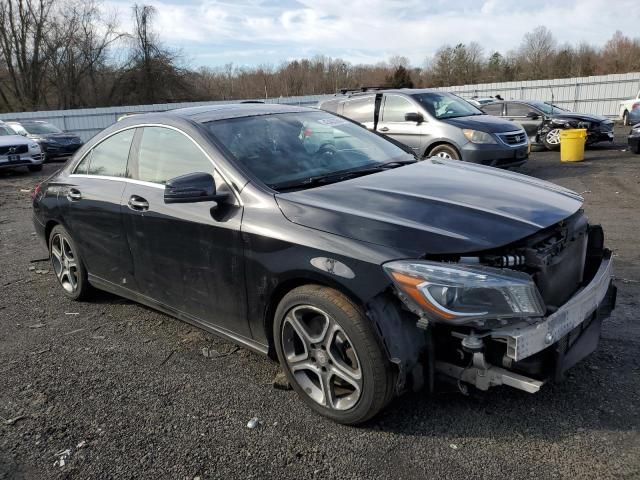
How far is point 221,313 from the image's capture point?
3.35m

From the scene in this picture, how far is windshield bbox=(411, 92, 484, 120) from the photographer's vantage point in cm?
1026

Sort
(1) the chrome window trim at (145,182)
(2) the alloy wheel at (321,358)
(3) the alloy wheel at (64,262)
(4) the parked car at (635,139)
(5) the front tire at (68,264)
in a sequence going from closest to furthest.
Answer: (2) the alloy wheel at (321,358), (1) the chrome window trim at (145,182), (5) the front tire at (68,264), (3) the alloy wheel at (64,262), (4) the parked car at (635,139)

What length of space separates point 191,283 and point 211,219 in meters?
0.51

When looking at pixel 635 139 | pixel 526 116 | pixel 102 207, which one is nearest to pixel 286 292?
pixel 102 207

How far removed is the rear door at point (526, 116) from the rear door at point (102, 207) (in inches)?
553

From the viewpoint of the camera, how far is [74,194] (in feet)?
14.8

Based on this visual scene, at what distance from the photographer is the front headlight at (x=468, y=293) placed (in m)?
2.40

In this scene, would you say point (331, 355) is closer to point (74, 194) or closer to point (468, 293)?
point (468, 293)

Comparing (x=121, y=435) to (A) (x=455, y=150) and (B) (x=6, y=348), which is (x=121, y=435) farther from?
(A) (x=455, y=150)

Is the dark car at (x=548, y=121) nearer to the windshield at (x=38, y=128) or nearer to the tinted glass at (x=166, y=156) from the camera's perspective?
the tinted glass at (x=166, y=156)

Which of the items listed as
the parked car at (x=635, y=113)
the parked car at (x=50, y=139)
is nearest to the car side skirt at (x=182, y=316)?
the parked car at (x=50, y=139)

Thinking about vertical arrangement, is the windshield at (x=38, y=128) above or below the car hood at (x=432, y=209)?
above

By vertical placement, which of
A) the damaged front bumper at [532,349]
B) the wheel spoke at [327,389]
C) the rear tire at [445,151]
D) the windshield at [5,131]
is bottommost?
the wheel spoke at [327,389]

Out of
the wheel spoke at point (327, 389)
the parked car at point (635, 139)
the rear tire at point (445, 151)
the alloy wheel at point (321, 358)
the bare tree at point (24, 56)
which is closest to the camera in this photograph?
the alloy wheel at point (321, 358)
